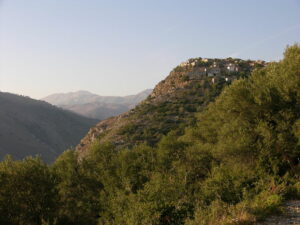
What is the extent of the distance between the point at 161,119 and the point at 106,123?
26623 mm

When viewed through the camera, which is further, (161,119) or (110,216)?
(161,119)

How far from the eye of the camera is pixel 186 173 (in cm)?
2020

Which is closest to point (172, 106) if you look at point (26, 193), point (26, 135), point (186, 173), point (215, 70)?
point (215, 70)

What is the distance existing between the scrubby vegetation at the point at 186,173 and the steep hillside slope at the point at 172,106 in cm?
2277

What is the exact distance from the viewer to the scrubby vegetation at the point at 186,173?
1413cm

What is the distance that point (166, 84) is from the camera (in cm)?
9850

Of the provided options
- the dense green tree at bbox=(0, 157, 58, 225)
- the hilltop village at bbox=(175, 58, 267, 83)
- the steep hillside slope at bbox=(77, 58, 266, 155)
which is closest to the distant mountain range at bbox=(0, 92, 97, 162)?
the steep hillside slope at bbox=(77, 58, 266, 155)

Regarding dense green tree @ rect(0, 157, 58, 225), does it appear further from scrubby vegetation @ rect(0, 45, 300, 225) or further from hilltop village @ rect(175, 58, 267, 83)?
hilltop village @ rect(175, 58, 267, 83)

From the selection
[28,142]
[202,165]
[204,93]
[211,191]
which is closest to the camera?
[211,191]

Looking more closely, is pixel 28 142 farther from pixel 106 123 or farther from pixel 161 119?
pixel 161 119

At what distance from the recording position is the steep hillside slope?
6438 centimetres

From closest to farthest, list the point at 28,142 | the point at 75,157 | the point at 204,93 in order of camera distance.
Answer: the point at 75,157
the point at 204,93
the point at 28,142

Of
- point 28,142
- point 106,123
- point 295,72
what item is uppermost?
point 295,72

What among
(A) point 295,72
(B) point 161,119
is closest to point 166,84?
(B) point 161,119
